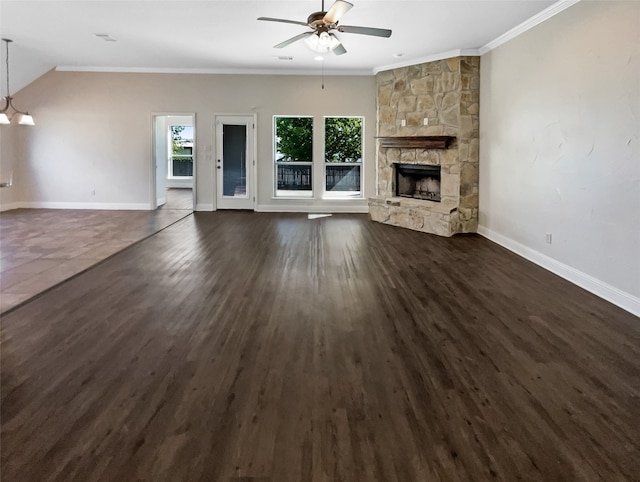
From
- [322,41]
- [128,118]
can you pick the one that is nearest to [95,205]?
[128,118]

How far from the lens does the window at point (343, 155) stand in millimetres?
9914

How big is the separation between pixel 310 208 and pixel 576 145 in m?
6.05

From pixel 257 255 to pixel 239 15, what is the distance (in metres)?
2.99

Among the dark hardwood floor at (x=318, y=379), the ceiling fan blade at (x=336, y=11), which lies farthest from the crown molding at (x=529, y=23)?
the dark hardwood floor at (x=318, y=379)

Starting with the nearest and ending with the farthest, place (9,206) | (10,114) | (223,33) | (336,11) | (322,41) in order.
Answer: (336,11) → (322,41) → (223,33) → (10,114) → (9,206)

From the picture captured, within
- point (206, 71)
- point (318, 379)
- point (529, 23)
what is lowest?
point (318, 379)

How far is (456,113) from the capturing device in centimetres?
756

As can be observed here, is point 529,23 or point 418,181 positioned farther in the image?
point 418,181

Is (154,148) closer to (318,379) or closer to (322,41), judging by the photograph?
(322,41)

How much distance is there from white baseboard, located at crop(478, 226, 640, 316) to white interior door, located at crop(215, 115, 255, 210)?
5.42m

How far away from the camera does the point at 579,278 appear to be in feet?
15.2

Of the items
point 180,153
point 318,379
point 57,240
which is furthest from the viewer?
point 180,153

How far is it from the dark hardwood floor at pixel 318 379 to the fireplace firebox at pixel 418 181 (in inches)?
147

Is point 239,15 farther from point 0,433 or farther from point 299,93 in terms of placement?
point 0,433
